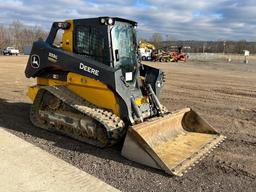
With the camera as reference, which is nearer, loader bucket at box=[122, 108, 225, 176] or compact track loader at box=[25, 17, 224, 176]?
loader bucket at box=[122, 108, 225, 176]

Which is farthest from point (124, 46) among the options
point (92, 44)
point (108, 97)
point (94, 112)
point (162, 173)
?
point (162, 173)

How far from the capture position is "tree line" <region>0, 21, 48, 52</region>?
92562 millimetres

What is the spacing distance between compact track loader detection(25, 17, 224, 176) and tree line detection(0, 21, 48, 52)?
86025 mm

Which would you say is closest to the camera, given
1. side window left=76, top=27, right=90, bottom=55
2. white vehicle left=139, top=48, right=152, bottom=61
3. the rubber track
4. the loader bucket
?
the loader bucket

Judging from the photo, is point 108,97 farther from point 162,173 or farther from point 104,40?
point 162,173

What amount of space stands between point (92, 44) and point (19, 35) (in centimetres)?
9631

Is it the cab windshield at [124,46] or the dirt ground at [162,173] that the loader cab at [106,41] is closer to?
the cab windshield at [124,46]

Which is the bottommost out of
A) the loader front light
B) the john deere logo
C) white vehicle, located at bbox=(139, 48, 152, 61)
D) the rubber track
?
white vehicle, located at bbox=(139, 48, 152, 61)

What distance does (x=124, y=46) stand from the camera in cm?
759

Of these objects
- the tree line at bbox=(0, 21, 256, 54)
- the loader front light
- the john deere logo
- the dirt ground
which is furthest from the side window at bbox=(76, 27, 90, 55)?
the tree line at bbox=(0, 21, 256, 54)

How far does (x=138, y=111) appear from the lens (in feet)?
22.9

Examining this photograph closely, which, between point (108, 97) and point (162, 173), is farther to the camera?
point (108, 97)

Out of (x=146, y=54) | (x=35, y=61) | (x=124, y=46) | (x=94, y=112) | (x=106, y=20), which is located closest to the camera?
(x=94, y=112)

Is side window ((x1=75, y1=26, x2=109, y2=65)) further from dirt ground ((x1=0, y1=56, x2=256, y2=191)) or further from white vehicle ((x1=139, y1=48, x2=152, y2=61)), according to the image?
white vehicle ((x1=139, y1=48, x2=152, y2=61))
